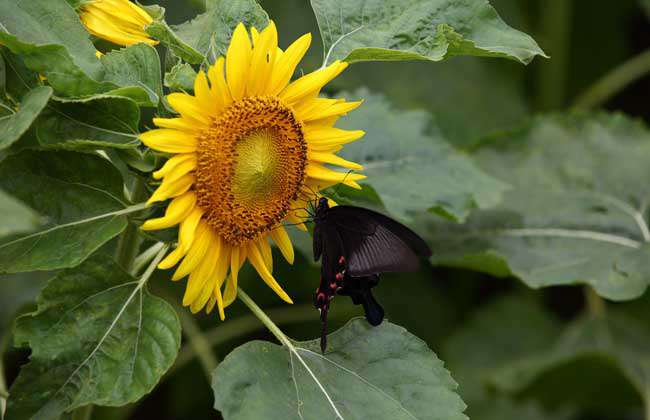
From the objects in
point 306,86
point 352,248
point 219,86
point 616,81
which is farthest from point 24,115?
point 616,81

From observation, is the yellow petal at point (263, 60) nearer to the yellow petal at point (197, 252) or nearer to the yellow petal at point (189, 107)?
the yellow petal at point (189, 107)

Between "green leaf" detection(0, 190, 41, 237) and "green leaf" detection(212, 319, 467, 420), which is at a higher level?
"green leaf" detection(0, 190, 41, 237)

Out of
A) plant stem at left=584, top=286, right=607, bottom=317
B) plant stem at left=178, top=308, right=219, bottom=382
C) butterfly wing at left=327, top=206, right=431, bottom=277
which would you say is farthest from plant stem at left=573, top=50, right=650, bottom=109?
butterfly wing at left=327, top=206, right=431, bottom=277

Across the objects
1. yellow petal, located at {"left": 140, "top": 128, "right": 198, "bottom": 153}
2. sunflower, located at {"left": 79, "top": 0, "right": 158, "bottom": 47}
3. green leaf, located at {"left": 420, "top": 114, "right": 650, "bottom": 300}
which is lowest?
green leaf, located at {"left": 420, "top": 114, "right": 650, "bottom": 300}

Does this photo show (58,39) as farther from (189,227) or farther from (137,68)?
(189,227)

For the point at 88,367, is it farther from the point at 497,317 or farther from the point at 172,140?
the point at 497,317

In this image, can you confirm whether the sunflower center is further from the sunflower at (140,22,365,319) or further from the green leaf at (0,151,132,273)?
the green leaf at (0,151,132,273)
